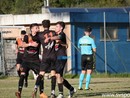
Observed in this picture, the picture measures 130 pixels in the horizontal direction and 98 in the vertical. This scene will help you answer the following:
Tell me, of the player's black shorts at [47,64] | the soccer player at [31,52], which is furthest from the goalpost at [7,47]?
the player's black shorts at [47,64]

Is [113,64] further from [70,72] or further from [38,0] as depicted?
[38,0]

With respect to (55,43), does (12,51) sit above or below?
below

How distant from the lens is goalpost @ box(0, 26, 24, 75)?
108ft

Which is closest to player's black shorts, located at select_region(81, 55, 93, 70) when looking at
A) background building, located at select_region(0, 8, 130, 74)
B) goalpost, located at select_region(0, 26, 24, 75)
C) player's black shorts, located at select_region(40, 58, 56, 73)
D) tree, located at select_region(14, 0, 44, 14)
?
player's black shorts, located at select_region(40, 58, 56, 73)

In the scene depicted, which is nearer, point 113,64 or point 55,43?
point 55,43

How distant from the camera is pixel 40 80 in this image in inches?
546

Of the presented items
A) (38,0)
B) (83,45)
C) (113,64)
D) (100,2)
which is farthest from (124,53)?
(38,0)

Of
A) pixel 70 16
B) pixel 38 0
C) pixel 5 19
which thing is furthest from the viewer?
pixel 38 0

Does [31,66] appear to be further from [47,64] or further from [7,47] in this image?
[7,47]

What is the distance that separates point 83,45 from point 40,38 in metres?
4.69

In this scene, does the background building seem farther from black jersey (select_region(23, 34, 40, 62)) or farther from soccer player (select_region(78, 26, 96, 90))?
black jersey (select_region(23, 34, 40, 62))

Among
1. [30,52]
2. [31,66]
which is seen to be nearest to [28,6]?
[31,66]

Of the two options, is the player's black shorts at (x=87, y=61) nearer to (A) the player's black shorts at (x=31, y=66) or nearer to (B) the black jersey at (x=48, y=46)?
(A) the player's black shorts at (x=31, y=66)

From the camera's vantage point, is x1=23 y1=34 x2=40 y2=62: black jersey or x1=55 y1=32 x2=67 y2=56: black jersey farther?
x1=23 y1=34 x2=40 y2=62: black jersey
